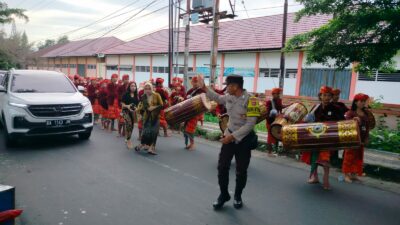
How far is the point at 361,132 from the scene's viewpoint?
18.4 feet

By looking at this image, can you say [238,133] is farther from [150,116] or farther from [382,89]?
[382,89]

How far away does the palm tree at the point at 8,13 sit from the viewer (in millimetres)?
26375

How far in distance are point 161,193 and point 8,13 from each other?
2771 cm

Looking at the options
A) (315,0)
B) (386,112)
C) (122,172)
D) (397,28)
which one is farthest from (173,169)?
(386,112)

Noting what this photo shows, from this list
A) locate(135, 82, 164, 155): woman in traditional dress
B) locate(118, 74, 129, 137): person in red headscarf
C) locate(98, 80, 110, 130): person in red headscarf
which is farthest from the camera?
locate(98, 80, 110, 130): person in red headscarf

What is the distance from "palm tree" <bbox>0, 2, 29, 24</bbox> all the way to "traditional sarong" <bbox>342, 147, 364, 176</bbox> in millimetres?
28478

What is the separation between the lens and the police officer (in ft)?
13.7

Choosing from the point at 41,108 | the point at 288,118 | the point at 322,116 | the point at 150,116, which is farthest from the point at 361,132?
the point at 41,108

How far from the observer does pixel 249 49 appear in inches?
783

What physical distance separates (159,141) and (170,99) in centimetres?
127

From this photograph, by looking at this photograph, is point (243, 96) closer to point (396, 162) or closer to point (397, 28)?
point (397, 28)

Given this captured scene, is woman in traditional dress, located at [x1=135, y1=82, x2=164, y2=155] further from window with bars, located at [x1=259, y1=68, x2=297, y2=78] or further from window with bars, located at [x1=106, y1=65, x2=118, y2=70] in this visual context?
window with bars, located at [x1=106, y1=65, x2=118, y2=70]

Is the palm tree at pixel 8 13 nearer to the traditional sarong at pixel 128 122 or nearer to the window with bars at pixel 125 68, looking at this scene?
the window with bars at pixel 125 68

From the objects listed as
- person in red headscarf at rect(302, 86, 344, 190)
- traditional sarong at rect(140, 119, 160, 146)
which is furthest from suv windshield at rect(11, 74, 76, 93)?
person in red headscarf at rect(302, 86, 344, 190)
